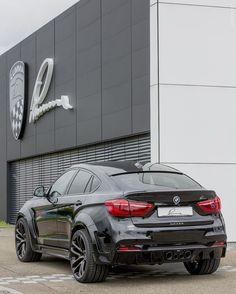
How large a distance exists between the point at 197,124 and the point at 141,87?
1828mm

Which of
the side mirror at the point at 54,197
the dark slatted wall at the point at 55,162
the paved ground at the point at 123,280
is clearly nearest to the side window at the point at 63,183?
the side mirror at the point at 54,197

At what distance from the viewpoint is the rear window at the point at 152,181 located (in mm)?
8469

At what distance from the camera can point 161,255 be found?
316 inches

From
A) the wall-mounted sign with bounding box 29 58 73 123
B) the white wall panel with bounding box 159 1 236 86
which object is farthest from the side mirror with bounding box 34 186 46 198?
the wall-mounted sign with bounding box 29 58 73 123

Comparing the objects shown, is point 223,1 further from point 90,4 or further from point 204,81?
point 90,4

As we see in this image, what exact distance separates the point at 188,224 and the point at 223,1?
8.91 metres

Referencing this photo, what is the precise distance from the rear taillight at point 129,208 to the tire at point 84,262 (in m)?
0.58

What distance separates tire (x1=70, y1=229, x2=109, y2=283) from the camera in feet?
27.1

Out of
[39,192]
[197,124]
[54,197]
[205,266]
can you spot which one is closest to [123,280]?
[205,266]

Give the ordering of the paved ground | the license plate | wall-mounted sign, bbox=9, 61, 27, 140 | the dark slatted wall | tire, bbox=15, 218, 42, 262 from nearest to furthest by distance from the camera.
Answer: the paved ground
the license plate
tire, bbox=15, 218, 42, 262
the dark slatted wall
wall-mounted sign, bbox=9, 61, 27, 140

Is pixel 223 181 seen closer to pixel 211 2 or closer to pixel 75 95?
pixel 211 2

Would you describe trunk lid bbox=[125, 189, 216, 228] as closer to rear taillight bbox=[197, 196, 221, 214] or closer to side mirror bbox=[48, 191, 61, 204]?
rear taillight bbox=[197, 196, 221, 214]

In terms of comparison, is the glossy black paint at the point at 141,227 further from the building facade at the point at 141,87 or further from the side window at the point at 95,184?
the building facade at the point at 141,87

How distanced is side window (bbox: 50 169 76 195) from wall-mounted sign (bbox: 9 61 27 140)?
1436 centimetres
